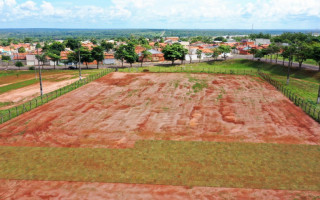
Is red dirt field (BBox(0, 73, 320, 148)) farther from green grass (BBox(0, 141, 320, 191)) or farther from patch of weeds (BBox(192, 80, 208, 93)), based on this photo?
green grass (BBox(0, 141, 320, 191))

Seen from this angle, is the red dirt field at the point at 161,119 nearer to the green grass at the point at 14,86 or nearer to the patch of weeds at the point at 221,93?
the patch of weeds at the point at 221,93

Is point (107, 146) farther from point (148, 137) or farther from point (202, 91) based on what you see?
point (202, 91)

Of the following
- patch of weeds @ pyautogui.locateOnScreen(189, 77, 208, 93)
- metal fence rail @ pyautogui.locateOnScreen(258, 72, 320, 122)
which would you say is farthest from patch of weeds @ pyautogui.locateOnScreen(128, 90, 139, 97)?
metal fence rail @ pyautogui.locateOnScreen(258, 72, 320, 122)

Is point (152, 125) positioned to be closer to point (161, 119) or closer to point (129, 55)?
point (161, 119)

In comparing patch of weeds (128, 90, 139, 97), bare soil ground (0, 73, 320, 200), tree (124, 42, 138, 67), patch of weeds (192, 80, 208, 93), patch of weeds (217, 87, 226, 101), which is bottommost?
bare soil ground (0, 73, 320, 200)

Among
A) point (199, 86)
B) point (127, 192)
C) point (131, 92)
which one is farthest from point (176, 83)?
point (127, 192)

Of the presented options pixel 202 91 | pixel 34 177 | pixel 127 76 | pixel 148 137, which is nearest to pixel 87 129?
pixel 148 137
